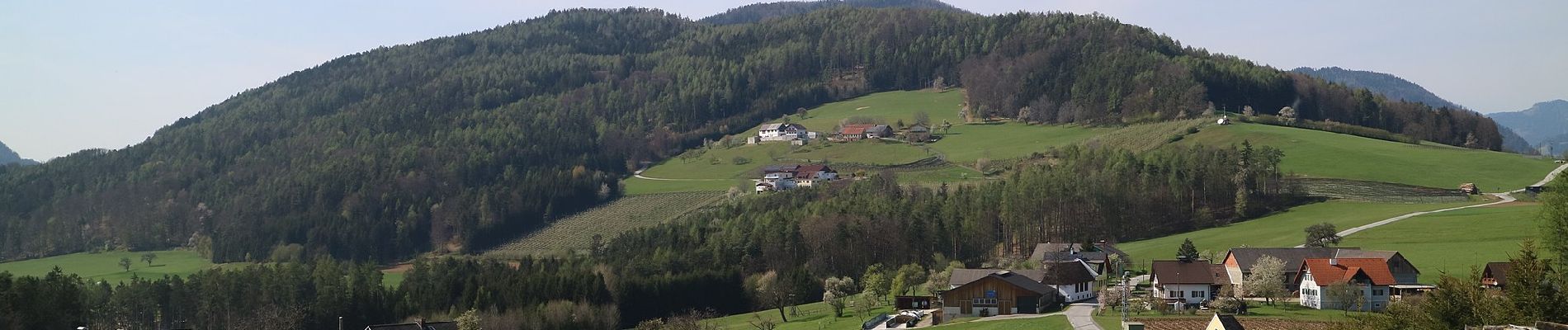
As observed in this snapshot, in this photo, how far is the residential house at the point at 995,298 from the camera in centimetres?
7050

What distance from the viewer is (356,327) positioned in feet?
316

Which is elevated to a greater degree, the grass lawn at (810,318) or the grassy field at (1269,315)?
the grassy field at (1269,315)

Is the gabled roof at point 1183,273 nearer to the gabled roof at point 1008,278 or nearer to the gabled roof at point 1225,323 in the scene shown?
the gabled roof at point 1008,278

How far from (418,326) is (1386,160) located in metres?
84.3

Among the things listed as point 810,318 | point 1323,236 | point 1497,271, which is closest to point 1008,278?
point 810,318

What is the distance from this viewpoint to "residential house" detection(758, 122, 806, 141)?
18462 cm

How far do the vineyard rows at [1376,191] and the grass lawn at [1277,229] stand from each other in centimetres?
290

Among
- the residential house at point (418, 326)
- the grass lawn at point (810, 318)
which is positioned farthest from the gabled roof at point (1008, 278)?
the residential house at point (418, 326)

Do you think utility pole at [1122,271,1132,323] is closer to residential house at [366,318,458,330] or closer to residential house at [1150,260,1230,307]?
residential house at [1150,260,1230,307]

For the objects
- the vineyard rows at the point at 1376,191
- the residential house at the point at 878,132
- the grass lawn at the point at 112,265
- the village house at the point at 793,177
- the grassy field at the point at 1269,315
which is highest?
the residential house at the point at 878,132

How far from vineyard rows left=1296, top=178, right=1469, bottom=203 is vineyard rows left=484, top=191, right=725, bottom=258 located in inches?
2425

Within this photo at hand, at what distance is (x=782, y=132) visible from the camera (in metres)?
188

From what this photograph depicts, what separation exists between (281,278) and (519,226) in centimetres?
6317

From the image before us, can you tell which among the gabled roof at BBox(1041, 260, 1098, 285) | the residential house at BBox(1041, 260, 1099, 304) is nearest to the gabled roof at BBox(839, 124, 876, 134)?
the residential house at BBox(1041, 260, 1099, 304)
